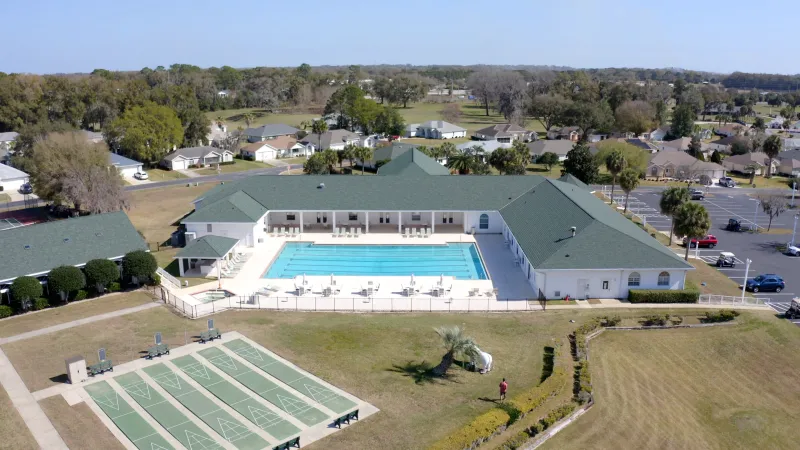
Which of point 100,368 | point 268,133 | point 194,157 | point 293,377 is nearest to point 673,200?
point 293,377

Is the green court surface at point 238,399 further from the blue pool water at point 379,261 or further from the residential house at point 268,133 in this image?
the residential house at point 268,133

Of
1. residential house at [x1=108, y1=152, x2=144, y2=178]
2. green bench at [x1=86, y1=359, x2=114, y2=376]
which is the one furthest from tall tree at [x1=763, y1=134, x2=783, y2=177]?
residential house at [x1=108, y1=152, x2=144, y2=178]

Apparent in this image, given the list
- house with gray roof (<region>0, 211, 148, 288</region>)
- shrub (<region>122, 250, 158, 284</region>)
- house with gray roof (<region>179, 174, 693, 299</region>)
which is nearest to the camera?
house with gray roof (<region>0, 211, 148, 288</region>)

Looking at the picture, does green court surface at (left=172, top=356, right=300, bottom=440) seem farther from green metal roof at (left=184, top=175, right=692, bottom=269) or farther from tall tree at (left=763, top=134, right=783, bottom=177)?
tall tree at (left=763, top=134, right=783, bottom=177)

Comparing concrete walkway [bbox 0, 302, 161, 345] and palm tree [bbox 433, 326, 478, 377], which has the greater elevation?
palm tree [bbox 433, 326, 478, 377]

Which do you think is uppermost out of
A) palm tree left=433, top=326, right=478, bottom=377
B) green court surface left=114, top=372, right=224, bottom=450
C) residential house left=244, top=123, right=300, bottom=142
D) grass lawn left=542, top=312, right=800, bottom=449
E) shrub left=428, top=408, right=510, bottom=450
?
residential house left=244, top=123, right=300, bottom=142

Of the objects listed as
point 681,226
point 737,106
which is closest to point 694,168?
point 681,226

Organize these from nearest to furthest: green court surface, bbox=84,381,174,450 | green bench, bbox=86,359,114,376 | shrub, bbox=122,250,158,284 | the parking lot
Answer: green court surface, bbox=84,381,174,450 → green bench, bbox=86,359,114,376 → shrub, bbox=122,250,158,284 → the parking lot

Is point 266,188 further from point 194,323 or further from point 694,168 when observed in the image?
point 694,168
